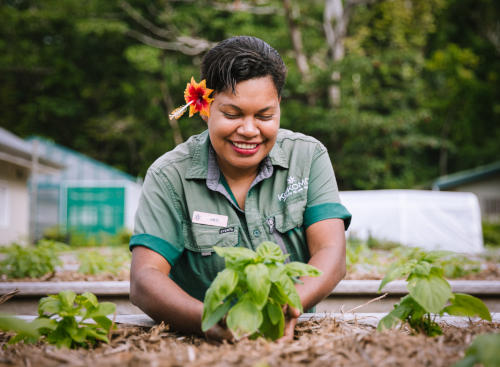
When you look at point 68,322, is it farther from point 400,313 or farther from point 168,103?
point 168,103

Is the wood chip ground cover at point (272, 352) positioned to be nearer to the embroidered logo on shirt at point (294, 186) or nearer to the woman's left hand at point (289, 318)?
the woman's left hand at point (289, 318)

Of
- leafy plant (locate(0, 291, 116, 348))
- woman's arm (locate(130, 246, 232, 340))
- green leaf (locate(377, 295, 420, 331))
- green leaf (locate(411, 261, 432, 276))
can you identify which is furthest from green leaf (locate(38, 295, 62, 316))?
green leaf (locate(411, 261, 432, 276))

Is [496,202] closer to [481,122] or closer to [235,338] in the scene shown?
[481,122]

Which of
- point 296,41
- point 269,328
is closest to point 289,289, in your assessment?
point 269,328

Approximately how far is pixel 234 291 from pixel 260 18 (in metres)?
21.5

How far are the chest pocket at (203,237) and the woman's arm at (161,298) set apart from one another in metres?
0.24

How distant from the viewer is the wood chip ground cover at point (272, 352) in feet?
3.70

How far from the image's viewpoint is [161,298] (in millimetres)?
1584

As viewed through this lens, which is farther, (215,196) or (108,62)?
(108,62)

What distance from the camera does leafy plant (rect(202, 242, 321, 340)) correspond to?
1279mm

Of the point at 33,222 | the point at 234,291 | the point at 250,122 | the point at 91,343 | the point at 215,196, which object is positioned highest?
the point at 250,122

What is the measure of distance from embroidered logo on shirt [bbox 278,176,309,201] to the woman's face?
177 millimetres

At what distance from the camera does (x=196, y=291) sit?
2082 millimetres

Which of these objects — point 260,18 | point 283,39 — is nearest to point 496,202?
point 283,39
